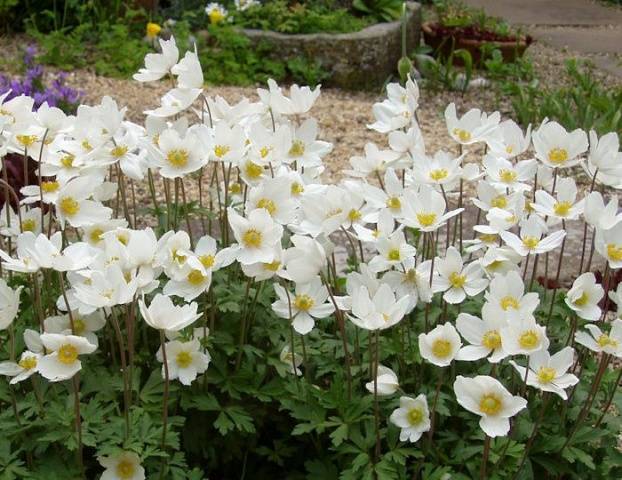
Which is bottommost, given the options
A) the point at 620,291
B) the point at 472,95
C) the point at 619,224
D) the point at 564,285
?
the point at 472,95

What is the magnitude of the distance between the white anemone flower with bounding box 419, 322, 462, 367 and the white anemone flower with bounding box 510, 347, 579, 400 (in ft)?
0.40

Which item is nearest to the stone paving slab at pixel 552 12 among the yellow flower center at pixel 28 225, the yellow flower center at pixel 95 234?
the yellow flower center at pixel 28 225

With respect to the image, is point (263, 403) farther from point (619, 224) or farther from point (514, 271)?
point (619, 224)

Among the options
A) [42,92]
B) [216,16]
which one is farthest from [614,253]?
[216,16]

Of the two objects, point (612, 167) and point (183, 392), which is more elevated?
point (612, 167)

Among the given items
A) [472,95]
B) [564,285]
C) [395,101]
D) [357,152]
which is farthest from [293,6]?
[395,101]

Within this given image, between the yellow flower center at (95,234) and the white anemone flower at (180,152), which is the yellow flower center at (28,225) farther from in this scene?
the white anemone flower at (180,152)

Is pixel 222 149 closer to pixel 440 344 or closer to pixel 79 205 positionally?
pixel 79 205

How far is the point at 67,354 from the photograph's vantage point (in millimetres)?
1787

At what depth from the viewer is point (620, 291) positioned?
1988 millimetres

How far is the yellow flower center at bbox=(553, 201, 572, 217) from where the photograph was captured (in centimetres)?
213

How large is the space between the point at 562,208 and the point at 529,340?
49cm

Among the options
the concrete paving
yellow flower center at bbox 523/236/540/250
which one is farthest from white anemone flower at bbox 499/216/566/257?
the concrete paving

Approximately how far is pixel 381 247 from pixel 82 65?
488 cm
